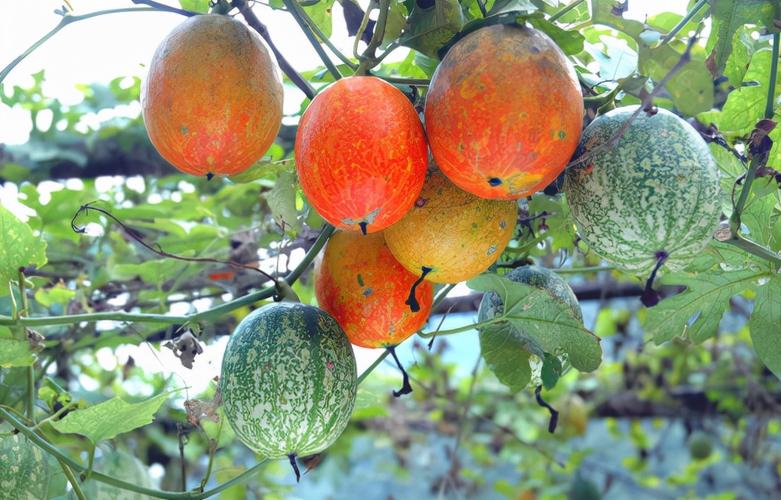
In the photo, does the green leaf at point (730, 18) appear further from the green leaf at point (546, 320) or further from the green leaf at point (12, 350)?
the green leaf at point (12, 350)

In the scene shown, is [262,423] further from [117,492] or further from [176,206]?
[176,206]

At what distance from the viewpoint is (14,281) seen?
5.11 feet

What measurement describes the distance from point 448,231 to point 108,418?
0.68 meters

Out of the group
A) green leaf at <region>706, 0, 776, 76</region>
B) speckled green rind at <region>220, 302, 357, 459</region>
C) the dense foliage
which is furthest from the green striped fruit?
green leaf at <region>706, 0, 776, 76</region>

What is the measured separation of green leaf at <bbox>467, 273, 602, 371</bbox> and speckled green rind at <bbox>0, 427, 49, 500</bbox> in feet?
2.77

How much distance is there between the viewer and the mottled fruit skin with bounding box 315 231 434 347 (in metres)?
1.31

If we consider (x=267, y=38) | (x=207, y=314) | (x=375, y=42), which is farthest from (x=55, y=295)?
(x=375, y=42)

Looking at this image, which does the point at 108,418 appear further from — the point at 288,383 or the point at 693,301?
the point at 693,301

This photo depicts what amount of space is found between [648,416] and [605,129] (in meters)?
3.15

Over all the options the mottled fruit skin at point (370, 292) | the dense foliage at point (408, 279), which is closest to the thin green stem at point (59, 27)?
the dense foliage at point (408, 279)

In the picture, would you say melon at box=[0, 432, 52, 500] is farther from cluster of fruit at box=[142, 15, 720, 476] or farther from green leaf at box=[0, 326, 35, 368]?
cluster of fruit at box=[142, 15, 720, 476]

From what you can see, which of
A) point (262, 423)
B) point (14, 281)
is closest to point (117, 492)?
point (14, 281)

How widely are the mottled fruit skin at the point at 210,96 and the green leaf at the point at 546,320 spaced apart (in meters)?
0.43

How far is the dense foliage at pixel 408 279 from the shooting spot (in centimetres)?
120
